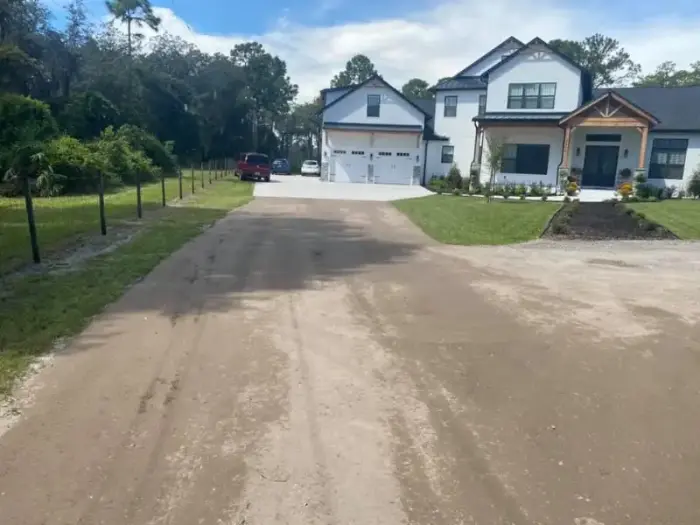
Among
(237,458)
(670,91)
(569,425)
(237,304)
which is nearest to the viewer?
(237,458)

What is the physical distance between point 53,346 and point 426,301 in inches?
163

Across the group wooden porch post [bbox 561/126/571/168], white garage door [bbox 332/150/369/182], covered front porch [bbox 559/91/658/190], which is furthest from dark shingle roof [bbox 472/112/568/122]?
white garage door [bbox 332/150/369/182]

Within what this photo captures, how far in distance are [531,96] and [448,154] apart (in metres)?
7.12

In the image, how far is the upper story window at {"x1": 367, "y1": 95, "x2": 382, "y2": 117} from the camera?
123ft

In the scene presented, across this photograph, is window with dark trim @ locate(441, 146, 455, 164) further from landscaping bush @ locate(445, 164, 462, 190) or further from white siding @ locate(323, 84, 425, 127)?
white siding @ locate(323, 84, 425, 127)

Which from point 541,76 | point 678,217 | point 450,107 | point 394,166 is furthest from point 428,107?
point 678,217

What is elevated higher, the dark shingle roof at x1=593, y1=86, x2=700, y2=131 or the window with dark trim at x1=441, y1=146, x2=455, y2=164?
the dark shingle roof at x1=593, y1=86, x2=700, y2=131

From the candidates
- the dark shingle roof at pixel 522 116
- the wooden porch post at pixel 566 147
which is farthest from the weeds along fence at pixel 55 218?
the wooden porch post at pixel 566 147

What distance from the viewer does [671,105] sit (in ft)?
100

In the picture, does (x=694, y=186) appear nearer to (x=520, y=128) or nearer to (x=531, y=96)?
(x=520, y=128)

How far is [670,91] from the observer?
105 feet

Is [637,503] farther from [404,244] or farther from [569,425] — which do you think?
[404,244]

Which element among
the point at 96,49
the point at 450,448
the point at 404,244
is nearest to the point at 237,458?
the point at 450,448

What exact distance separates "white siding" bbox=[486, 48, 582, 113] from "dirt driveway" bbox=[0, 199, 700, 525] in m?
25.9
